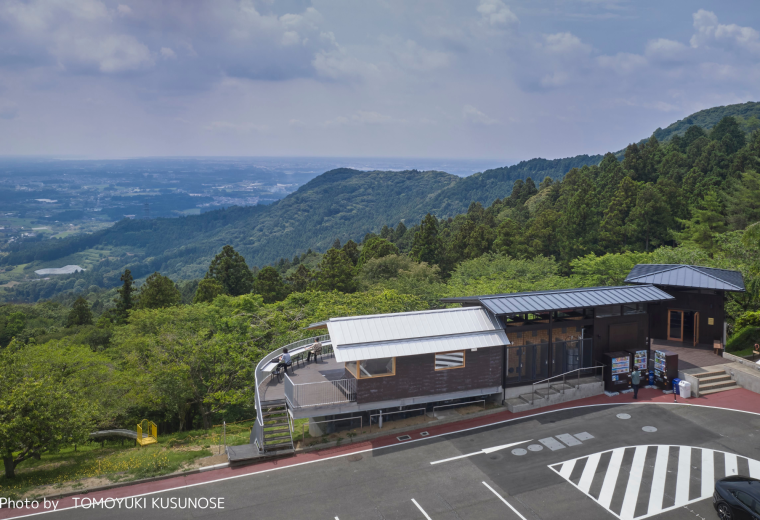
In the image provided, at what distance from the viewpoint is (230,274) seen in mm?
65750

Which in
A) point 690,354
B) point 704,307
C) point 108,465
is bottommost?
point 108,465

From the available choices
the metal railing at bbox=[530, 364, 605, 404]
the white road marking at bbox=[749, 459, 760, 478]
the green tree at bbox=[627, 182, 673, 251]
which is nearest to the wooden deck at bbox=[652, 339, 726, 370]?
the metal railing at bbox=[530, 364, 605, 404]

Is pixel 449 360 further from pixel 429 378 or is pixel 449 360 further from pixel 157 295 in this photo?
pixel 157 295

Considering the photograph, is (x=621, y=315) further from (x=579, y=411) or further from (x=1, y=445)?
(x=1, y=445)

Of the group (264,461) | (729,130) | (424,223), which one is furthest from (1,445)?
(729,130)

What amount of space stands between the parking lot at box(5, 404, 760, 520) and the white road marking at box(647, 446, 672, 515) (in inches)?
1.2

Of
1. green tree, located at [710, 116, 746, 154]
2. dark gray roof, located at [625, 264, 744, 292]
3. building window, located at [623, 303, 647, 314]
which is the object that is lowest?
building window, located at [623, 303, 647, 314]

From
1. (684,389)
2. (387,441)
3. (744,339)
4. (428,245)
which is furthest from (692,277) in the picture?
(428,245)

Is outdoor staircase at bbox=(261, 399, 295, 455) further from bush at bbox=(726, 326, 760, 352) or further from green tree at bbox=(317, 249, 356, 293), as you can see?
green tree at bbox=(317, 249, 356, 293)

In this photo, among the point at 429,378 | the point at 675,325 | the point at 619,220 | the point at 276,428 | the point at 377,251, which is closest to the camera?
the point at 276,428

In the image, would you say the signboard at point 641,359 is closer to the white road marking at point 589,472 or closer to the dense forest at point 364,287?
the dense forest at point 364,287

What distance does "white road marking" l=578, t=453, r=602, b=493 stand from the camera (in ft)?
48.5

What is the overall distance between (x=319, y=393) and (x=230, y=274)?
50.4m

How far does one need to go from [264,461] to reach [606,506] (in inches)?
433
